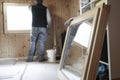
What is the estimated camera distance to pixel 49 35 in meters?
5.19

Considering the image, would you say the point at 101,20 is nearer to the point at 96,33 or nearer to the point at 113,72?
the point at 96,33

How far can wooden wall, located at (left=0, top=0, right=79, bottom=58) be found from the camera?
502cm

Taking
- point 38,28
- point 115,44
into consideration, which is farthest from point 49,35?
point 115,44

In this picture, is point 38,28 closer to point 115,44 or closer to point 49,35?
point 49,35

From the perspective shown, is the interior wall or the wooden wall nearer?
the interior wall

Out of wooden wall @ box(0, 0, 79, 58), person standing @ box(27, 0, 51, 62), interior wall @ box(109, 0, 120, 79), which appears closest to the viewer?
interior wall @ box(109, 0, 120, 79)

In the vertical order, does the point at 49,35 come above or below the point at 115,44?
below

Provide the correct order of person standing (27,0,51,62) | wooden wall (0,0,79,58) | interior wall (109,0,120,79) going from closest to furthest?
1. interior wall (109,0,120,79)
2. person standing (27,0,51,62)
3. wooden wall (0,0,79,58)

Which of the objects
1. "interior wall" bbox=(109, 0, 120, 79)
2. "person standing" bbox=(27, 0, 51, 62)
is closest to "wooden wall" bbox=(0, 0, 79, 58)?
"person standing" bbox=(27, 0, 51, 62)

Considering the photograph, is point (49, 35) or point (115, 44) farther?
point (49, 35)

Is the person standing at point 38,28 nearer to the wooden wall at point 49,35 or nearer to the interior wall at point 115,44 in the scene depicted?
the wooden wall at point 49,35

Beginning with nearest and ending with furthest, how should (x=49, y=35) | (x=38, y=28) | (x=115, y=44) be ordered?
(x=115, y=44), (x=38, y=28), (x=49, y=35)

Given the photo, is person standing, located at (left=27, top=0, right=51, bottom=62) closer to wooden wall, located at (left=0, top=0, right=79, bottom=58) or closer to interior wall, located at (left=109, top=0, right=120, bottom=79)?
wooden wall, located at (left=0, top=0, right=79, bottom=58)

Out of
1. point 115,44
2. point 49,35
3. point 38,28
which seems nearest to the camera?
point 115,44
